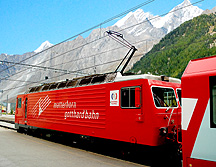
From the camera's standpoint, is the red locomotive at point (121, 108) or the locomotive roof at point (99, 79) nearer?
the red locomotive at point (121, 108)

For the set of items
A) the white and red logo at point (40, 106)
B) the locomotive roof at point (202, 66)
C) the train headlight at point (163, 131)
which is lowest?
the train headlight at point (163, 131)

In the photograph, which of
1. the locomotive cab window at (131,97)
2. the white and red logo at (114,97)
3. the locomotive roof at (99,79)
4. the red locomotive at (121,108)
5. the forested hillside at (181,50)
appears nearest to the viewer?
the red locomotive at (121,108)

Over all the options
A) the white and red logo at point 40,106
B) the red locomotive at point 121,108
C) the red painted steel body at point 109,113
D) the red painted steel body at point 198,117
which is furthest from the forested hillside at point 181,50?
the red painted steel body at point 198,117

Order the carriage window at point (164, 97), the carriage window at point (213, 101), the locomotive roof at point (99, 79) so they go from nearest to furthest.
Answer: the carriage window at point (213, 101)
the carriage window at point (164, 97)
the locomotive roof at point (99, 79)

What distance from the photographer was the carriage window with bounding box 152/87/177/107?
26.3 ft

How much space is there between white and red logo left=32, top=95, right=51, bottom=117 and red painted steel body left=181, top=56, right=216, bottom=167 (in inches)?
394

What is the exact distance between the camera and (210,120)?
202 inches

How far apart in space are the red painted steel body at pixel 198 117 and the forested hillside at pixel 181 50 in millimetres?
82211

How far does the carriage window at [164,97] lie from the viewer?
802 centimetres

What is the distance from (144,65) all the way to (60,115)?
110605mm

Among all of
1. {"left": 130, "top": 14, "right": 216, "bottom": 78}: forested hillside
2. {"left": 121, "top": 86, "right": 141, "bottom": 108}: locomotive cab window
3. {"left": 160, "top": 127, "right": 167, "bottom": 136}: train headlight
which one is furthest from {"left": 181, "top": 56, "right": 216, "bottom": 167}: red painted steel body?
{"left": 130, "top": 14, "right": 216, "bottom": 78}: forested hillside

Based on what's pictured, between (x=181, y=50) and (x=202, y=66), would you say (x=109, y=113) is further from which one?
(x=181, y=50)

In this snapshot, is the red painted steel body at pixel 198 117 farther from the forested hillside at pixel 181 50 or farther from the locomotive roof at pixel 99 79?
the forested hillside at pixel 181 50

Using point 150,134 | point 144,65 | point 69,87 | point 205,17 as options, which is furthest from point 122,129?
point 205,17
